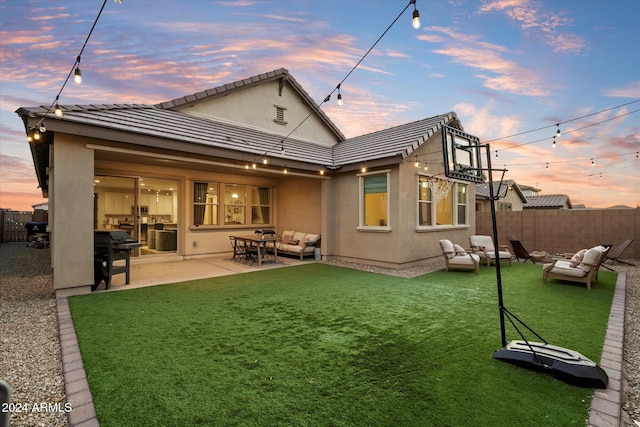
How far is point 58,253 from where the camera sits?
5.86 meters

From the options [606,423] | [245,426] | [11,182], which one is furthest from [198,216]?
[11,182]

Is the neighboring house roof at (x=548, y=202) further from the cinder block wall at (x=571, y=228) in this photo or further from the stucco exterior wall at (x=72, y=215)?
the stucco exterior wall at (x=72, y=215)

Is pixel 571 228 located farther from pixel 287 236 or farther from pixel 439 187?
pixel 287 236

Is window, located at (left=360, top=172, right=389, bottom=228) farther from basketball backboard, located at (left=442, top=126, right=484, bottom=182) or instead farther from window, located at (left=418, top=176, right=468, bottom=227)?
basketball backboard, located at (left=442, top=126, right=484, bottom=182)

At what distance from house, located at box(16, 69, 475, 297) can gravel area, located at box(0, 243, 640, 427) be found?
1.02m

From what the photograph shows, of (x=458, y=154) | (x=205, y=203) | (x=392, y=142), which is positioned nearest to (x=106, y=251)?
(x=205, y=203)

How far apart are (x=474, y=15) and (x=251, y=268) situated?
8950 millimetres

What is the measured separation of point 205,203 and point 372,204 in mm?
6154

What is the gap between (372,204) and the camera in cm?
991

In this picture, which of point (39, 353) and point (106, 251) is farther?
point (106, 251)

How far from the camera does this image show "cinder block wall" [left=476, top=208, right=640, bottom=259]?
1053cm

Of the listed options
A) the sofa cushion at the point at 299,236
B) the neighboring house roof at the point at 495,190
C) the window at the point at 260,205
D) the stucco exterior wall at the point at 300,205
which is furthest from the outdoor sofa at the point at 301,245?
the neighboring house roof at the point at 495,190

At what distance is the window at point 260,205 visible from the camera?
1270 centimetres

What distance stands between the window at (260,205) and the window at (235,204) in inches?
15.9
